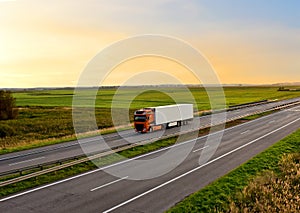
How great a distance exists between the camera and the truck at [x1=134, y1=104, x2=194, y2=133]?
3962 cm

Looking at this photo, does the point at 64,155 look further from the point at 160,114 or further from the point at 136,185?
the point at 160,114

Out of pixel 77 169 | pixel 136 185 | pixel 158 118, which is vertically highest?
pixel 158 118

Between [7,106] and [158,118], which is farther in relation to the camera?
[7,106]

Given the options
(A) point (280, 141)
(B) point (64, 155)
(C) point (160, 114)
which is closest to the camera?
(B) point (64, 155)

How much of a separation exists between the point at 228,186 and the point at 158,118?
75.9 feet

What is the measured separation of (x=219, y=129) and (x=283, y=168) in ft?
Answer: 63.9

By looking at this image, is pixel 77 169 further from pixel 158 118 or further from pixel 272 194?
pixel 158 118

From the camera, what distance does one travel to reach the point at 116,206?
15477mm

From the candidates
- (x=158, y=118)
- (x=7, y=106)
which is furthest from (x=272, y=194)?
(x=7, y=106)

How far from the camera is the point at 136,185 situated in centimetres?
1883

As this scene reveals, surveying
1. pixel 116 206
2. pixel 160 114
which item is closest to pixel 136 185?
pixel 116 206

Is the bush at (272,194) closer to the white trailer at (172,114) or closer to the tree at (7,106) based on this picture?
the white trailer at (172,114)

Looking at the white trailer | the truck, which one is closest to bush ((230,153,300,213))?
the truck

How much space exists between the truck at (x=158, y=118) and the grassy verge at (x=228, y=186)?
16220 millimetres
